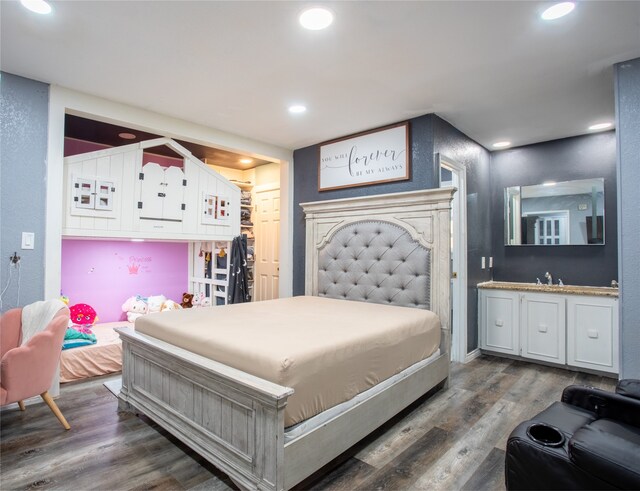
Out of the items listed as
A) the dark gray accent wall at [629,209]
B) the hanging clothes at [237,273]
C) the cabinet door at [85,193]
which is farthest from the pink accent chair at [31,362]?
the dark gray accent wall at [629,209]

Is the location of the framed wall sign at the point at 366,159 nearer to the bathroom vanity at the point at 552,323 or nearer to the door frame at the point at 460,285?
the door frame at the point at 460,285

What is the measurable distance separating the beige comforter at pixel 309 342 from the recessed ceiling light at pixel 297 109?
174 cm

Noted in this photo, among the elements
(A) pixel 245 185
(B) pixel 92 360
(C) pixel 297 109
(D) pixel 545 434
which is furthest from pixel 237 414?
(A) pixel 245 185

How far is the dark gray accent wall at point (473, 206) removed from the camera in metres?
3.61

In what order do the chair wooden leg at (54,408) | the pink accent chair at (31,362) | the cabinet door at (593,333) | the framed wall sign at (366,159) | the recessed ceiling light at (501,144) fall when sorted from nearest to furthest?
the pink accent chair at (31,362) → the chair wooden leg at (54,408) → the cabinet door at (593,333) → the framed wall sign at (366,159) → the recessed ceiling light at (501,144)

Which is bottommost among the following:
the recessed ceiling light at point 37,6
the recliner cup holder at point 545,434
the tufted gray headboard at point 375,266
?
the recliner cup holder at point 545,434

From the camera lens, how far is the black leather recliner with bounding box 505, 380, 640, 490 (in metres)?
1.22

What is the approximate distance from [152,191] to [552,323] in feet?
13.8

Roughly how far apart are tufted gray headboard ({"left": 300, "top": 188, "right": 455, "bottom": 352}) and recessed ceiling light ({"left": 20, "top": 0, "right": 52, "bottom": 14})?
258 cm

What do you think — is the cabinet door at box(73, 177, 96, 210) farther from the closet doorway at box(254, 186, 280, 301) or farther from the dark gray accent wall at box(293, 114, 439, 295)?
the closet doorway at box(254, 186, 280, 301)

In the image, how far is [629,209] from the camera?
7.53ft

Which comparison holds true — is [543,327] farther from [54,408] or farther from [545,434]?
[54,408]

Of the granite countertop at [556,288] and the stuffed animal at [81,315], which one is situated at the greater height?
the granite countertop at [556,288]

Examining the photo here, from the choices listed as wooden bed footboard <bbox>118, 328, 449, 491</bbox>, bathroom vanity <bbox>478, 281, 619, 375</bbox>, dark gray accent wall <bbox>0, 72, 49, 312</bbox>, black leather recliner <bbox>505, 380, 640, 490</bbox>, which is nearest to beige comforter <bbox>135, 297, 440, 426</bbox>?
wooden bed footboard <bbox>118, 328, 449, 491</bbox>
